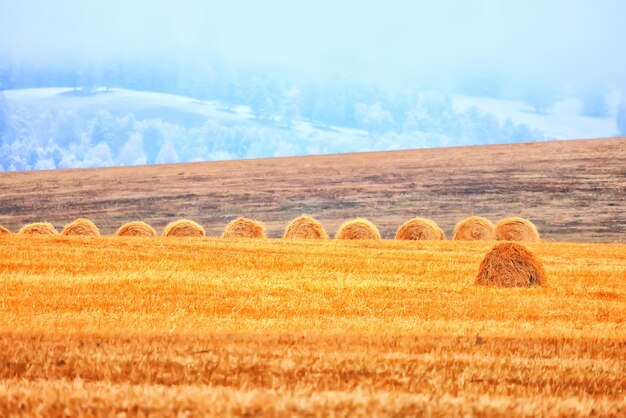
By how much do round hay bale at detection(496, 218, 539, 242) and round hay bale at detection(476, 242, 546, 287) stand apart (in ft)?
51.1

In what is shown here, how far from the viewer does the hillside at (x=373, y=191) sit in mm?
46500

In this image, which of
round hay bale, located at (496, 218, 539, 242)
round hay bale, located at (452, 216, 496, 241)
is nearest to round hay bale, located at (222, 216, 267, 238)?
round hay bale, located at (452, 216, 496, 241)

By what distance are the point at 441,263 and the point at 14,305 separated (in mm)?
12202

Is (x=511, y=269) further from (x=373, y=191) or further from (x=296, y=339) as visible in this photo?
(x=373, y=191)

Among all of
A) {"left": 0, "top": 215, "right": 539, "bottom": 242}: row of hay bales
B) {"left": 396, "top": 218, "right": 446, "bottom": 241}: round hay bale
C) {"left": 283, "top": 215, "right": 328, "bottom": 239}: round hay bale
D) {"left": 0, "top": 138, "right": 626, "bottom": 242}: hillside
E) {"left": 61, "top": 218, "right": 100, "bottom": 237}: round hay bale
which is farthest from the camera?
{"left": 0, "top": 138, "right": 626, "bottom": 242}: hillside

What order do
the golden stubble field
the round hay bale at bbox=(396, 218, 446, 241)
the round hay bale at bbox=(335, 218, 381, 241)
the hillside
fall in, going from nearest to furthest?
the golden stubble field → the round hay bale at bbox=(335, 218, 381, 241) → the round hay bale at bbox=(396, 218, 446, 241) → the hillside

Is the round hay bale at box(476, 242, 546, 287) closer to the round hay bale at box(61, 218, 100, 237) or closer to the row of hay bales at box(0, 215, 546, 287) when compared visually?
the row of hay bales at box(0, 215, 546, 287)

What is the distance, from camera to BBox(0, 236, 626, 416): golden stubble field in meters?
6.65

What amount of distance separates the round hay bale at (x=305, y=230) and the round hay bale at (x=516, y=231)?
239 inches

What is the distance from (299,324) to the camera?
1215 centimetres

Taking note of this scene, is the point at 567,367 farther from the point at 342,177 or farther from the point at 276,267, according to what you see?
the point at 342,177

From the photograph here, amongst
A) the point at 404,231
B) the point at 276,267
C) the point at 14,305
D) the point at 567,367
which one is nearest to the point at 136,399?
the point at 567,367

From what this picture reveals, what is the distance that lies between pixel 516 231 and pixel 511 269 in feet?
51.9

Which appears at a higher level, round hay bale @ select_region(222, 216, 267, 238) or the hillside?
the hillside
